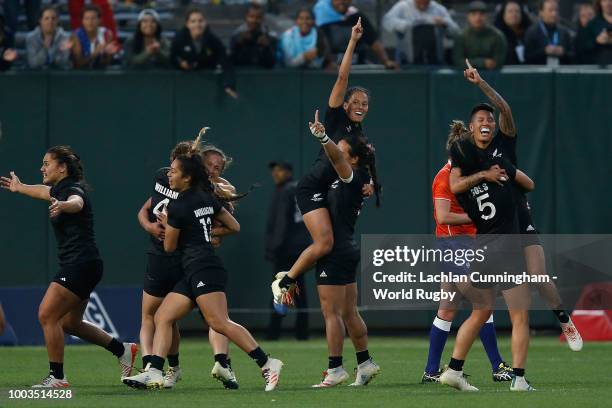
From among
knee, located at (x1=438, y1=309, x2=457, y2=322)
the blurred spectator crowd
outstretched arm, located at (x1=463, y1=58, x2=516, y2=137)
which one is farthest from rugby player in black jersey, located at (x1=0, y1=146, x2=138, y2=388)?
the blurred spectator crowd

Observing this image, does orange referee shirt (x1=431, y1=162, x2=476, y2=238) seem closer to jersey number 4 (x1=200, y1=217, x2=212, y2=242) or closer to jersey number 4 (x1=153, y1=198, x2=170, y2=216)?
jersey number 4 (x1=200, y1=217, x2=212, y2=242)

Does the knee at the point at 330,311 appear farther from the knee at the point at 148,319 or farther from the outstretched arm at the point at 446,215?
the knee at the point at 148,319

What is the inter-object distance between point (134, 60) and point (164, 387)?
8.79 meters

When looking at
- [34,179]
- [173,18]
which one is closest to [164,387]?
[34,179]

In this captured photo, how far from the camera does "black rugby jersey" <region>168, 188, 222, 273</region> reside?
11391 mm

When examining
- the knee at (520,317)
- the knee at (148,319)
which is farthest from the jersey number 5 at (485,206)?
the knee at (148,319)

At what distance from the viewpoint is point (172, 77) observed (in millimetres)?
20078

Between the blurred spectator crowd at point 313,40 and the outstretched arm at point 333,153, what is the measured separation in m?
7.99

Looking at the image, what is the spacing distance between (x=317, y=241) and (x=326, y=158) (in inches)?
30.7

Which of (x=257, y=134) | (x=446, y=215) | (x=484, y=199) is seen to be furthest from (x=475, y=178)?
(x=257, y=134)

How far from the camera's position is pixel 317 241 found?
1210cm

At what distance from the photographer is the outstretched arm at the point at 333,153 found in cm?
1143

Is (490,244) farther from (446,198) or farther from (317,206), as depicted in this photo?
(317,206)

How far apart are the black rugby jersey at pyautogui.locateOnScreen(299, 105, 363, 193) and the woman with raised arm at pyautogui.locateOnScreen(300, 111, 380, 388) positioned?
0.26ft
